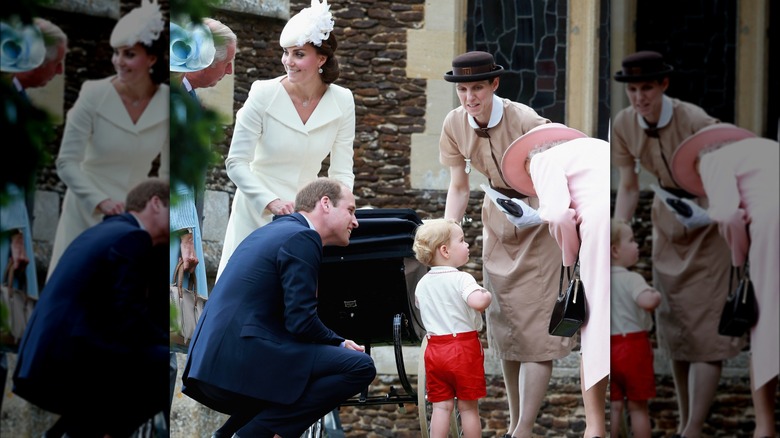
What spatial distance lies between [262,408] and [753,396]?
2.31 meters

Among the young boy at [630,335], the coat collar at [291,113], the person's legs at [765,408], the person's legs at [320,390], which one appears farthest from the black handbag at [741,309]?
the coat collar at [291,113]

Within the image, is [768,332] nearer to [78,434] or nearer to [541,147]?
[541,147]

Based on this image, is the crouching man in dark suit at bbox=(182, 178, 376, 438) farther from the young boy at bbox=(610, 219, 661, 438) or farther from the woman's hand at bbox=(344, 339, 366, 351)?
the young boy at bbox=(610, 219, 661, 438)

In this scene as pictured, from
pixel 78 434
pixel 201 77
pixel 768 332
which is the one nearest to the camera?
pixel 768 332

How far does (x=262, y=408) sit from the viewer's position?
219 inches

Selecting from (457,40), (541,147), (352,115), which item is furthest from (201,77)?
(541,147)

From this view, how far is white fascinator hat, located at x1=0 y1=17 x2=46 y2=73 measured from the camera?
462cm

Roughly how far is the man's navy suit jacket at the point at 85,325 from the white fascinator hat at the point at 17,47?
62 cm

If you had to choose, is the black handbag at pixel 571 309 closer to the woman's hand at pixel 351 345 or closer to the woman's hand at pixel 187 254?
the woman's hand at pixel 351 345

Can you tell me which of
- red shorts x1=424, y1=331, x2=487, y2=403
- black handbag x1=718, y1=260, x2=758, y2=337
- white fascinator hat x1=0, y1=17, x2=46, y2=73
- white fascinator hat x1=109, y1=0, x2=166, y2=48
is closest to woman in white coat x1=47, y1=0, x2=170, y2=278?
white fascinator hat x1=109, y1=0, x2=166, y2=48

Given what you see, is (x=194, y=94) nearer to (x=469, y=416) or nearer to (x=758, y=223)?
(x=469, y=416)

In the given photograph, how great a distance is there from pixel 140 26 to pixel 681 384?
2.30 meters

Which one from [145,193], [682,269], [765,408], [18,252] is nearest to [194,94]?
[145,193]

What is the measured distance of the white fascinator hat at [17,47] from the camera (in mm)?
4625
